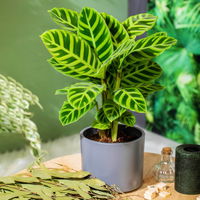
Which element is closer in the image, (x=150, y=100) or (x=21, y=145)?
(x=21, y=145)

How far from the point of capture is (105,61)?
2.97ft

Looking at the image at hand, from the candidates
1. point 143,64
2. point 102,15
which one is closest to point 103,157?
point 143,64

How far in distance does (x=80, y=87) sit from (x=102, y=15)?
22 centimetres

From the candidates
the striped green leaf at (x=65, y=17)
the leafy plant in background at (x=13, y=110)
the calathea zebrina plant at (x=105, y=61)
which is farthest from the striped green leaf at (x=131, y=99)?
the leafy plant in background at (x=13, y=110)

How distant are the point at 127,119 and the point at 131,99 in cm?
10

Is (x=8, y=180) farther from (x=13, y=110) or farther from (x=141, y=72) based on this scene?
(x=13, y=110)

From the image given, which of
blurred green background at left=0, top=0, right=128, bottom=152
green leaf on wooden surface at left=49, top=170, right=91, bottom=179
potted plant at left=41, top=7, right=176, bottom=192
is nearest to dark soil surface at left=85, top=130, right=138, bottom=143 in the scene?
potted plant at left=41, top=7, right=176, bottom=192

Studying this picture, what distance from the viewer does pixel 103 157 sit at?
0.99 metres

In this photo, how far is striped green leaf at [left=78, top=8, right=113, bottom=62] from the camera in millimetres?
927

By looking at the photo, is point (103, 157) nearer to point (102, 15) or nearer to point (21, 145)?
point (102, 15)

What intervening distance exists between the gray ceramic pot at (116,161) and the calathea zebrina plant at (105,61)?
53mm

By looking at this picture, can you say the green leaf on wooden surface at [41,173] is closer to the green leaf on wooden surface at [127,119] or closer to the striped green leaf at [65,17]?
the green leaf on wooden surface at [127,119]

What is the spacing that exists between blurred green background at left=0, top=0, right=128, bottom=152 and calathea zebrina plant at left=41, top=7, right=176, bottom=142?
124 centimetres

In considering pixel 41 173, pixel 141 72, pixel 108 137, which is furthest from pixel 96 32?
pixel 41 173
